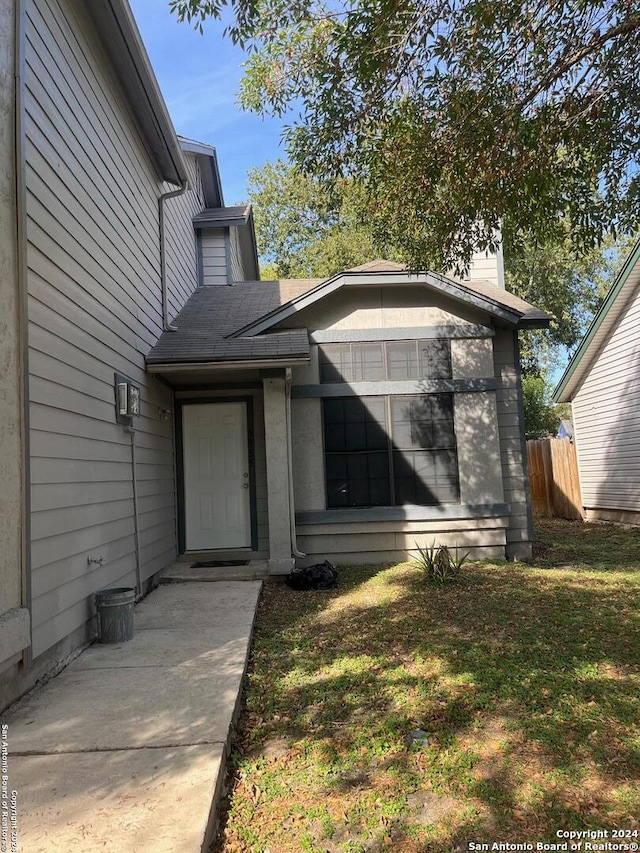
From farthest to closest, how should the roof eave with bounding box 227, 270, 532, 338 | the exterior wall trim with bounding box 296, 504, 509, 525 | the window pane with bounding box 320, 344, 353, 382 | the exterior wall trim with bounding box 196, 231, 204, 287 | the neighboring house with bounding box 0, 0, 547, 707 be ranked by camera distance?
the exterior wall trim with bounding box 196, 231, 204, 287 < the window pane with bounding box 320, 344, 353, 382 < the exterior wall trim with bounding box 296, 504, 509, 525 < the roof eave with bounding box 227, 270, 532, 338 < the neighboring house with bounding box 0, 0, 547, 707

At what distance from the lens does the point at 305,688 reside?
12.3 feet

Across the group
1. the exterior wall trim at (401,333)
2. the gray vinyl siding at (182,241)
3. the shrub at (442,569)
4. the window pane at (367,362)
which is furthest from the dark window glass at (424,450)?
the gray vinyl siding at (182,241)

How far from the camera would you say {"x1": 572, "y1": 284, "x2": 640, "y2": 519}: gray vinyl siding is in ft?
37.1

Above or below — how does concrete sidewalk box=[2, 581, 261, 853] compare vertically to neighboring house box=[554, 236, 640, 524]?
below

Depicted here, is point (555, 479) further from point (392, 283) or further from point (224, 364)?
point (224, 364)

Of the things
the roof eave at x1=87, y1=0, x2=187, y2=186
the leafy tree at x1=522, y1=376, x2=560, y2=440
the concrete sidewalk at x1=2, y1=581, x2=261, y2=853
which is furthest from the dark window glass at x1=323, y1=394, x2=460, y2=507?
the leafy tree at x1=522, y1=376, x2=560, y2=440

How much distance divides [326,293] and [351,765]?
6.14m

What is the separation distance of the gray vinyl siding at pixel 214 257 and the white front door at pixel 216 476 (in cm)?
408

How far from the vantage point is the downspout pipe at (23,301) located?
3344 mm

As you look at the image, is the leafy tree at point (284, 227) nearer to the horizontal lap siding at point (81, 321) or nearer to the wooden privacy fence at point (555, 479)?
the wooden privacy fence at point (555, 479)

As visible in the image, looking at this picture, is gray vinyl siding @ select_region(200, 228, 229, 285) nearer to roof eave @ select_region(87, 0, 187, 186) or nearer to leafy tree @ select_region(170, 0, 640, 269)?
roof eave @ select_region(87, 0, 187, 186)

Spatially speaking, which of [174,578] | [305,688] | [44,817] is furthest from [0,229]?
[174,578]

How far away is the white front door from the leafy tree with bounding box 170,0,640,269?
138 inches

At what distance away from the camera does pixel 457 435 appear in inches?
311
